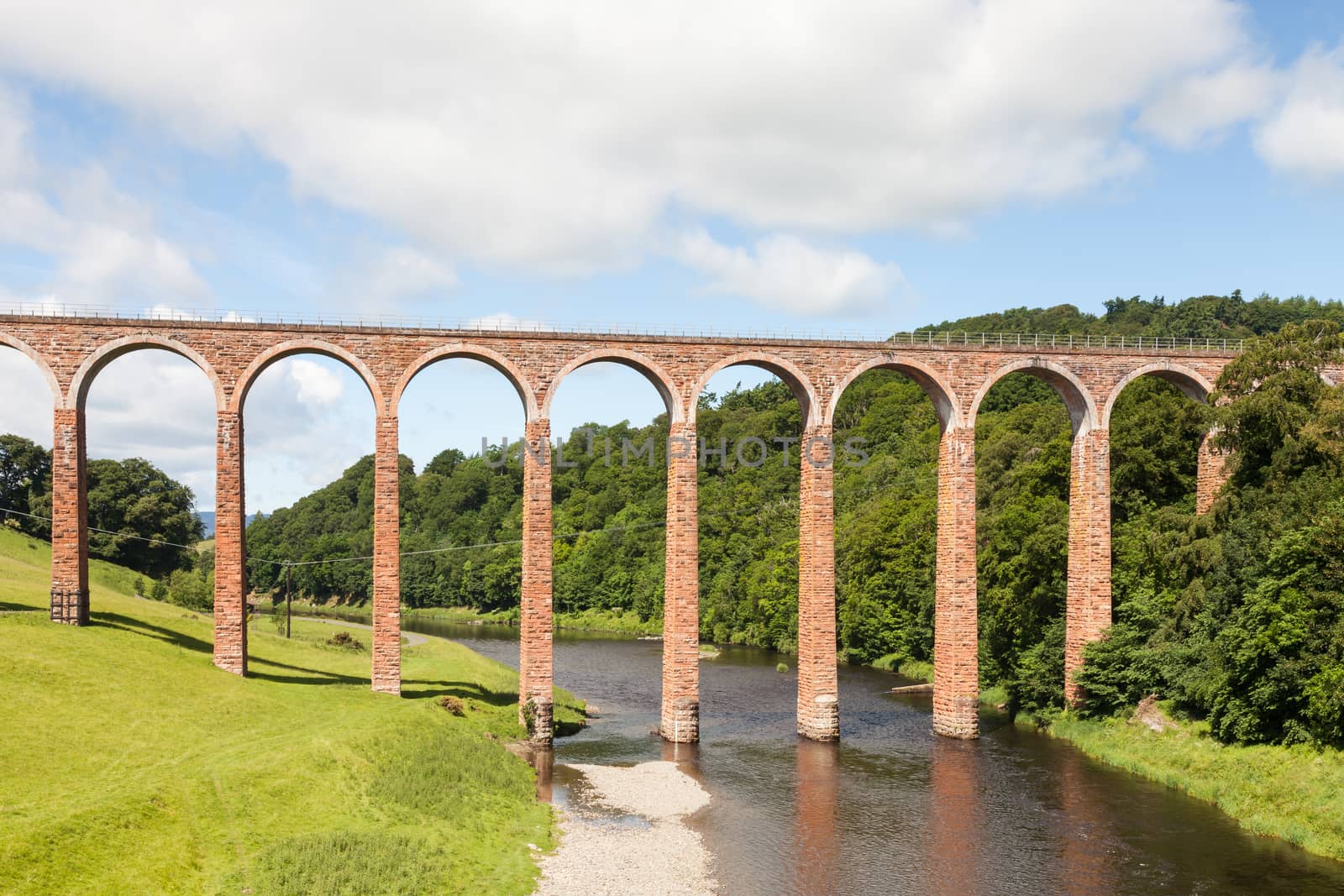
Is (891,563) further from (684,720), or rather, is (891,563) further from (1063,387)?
(684,720)

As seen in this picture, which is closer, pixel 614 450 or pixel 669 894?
pixel 669 894

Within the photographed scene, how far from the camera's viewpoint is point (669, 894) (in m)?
23.4

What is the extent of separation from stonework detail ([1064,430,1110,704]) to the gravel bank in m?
18.0

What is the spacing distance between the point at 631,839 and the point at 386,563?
1518cm

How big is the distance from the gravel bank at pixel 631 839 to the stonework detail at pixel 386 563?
27.9 feet

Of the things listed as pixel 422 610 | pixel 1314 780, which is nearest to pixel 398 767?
pixel 1314 780

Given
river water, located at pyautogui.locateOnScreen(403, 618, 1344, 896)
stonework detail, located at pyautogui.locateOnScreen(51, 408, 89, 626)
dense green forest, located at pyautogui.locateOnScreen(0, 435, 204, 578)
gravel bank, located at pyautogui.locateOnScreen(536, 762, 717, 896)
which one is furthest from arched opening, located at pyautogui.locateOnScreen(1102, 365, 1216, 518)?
dense green forest, located at pyautogui.locateOnScreen(0, 435, 204, 578)

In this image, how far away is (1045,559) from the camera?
43.7 m

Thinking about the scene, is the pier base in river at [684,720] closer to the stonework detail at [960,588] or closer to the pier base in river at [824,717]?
the pier base in river at [824,717]

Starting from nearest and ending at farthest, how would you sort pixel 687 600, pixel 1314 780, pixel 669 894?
pixel 669 894 < pixel 1314 780 < pixel 687 600

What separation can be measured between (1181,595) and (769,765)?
16597 millimetres

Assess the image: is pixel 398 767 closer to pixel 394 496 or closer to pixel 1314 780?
pixel 394 496

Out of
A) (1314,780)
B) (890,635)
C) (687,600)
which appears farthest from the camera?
(890,635)

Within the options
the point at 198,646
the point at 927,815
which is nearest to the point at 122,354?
the point at 198,646
